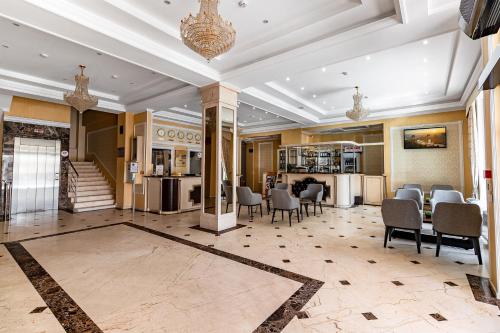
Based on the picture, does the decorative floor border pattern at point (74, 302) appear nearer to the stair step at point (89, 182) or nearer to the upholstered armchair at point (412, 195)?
the upholstered armchair at point (412, 195)

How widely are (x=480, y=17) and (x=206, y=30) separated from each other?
7.90 ft

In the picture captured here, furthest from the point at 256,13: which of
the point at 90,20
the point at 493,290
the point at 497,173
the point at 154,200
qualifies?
the point at 154,200

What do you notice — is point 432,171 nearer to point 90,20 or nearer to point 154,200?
point 154,200

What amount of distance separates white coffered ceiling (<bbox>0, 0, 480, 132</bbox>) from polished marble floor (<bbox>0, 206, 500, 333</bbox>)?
11.3 feet

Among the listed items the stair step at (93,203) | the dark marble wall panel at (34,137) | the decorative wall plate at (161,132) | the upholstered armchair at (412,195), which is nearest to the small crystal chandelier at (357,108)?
the upholstered armchair at (412,195)

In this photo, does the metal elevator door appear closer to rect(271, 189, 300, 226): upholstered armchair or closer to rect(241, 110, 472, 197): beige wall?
rect(271, 189, 300, 226): upholstered armchair

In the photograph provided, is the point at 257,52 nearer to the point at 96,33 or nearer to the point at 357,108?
the point at 96,33

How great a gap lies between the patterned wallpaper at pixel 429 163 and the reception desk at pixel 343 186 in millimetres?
646

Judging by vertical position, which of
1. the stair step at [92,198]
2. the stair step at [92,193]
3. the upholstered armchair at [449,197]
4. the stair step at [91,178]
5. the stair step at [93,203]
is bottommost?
the stair step at [93,203]

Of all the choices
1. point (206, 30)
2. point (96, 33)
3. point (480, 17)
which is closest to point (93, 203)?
point (96, 33)

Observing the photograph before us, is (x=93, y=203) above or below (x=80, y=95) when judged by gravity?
below

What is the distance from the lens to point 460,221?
12.0 ft

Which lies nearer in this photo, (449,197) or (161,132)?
(449,197)

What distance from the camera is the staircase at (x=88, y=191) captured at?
8.22 meters
